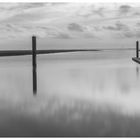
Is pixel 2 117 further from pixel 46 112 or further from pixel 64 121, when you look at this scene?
pixel 64 121

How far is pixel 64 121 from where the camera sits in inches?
170

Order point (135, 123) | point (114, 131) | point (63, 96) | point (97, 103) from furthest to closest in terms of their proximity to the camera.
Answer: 1. point (63, 96)
2. point (97, 103)
3. point (135, 123)
4. point (114, 131)

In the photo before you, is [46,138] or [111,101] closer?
[46,138]

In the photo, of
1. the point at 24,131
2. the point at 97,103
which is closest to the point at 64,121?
the point at 24,131

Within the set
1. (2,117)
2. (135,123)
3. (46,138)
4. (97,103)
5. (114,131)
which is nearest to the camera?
(46,138)

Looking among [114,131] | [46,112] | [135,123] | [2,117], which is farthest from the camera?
[46,112]

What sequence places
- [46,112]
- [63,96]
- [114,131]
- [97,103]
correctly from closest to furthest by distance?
[114,131]
[46,112]
[97,103]
[63,96]

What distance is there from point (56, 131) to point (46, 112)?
1292 mm

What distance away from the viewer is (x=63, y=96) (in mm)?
6926

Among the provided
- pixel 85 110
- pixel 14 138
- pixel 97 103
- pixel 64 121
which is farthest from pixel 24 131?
pixel 97 103

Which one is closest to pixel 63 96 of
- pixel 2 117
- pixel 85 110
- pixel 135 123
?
pixel 85 110

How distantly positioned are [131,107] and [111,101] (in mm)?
773

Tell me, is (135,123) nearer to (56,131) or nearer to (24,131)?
(56,131)

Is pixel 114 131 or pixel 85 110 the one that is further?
pixel 85 110
